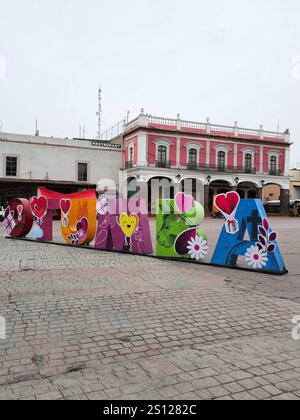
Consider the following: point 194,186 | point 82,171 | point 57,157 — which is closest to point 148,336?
point 57,157

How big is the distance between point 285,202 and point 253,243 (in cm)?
3633

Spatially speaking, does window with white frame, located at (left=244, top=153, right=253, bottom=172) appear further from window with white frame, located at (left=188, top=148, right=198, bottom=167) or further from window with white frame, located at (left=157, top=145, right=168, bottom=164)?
window with white frame, located at (left=157, top=145, right=168, bottom=164)

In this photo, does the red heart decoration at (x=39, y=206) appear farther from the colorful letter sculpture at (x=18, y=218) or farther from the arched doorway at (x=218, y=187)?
the arched doorway at (x=218, y=187)

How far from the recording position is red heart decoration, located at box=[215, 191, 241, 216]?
8.80 m

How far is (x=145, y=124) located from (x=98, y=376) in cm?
3356

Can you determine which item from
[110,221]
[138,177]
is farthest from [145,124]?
[110,221]

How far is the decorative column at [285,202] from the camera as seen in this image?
1667 inches

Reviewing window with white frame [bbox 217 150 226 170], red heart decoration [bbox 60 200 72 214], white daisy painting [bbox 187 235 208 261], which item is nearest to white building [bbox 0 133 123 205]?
window with white frame [bbox 217 150 226 170]

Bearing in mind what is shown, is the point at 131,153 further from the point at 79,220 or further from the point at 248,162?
the point at 79,220

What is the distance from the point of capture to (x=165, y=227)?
1030 cm

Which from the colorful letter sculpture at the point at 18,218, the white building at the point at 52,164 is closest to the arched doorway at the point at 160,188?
the white building at the point at 52,164
